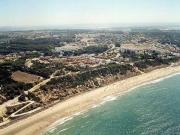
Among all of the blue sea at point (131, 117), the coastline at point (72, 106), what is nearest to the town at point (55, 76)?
the coastline at point (72, 106)

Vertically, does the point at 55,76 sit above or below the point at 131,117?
above

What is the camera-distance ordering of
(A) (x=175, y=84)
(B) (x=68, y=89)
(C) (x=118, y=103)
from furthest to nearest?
(A) (x=175, y=84) → (B) (x=68, y=89) → (C) (x=118, y=103)

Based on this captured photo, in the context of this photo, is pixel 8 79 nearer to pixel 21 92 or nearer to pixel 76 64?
pixel 21 92

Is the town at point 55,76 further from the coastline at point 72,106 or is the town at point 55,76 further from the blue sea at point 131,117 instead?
the blue sea at point 131,117

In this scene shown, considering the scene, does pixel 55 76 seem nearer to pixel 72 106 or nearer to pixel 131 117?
pixel 72 106

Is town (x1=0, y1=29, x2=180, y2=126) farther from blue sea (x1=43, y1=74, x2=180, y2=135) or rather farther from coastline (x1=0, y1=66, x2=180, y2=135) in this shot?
blue sea (x1=43, y1=74, x2=180, y2=135)

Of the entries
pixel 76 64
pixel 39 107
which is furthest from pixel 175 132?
pixel 76 64

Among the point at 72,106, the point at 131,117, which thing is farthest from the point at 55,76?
the point at 131,117
